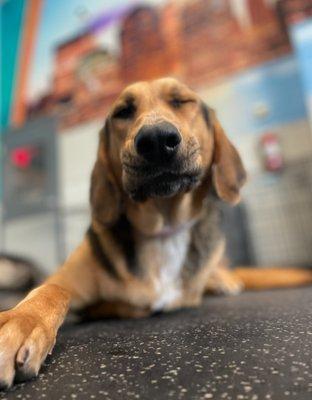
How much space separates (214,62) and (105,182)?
267 cm

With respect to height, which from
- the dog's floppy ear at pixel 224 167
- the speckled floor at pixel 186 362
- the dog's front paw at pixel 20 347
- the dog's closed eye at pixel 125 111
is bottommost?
the speckled floor at pixel 186 362

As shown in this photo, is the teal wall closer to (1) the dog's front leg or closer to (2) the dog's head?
(2) the dog's head

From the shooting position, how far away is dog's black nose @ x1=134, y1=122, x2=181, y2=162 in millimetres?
1011

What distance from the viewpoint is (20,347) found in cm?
64

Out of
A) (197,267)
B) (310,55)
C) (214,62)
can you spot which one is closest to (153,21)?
(214,62)

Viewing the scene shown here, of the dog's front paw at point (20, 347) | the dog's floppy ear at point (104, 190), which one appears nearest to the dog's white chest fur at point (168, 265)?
the dog's floppy ear at point (104, 190)

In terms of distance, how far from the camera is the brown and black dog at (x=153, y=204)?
1.11 m

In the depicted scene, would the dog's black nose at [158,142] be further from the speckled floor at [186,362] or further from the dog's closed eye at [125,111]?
the speckled floor at [186,362]

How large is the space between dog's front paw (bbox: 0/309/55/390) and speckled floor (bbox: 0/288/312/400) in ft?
0.08

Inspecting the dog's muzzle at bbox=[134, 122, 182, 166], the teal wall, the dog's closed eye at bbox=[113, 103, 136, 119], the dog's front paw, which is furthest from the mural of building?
the dog's front paw

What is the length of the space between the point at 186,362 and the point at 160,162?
573 millimetres

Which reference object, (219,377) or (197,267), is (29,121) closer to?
(197,267)

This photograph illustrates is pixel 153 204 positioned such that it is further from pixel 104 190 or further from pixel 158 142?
pixel 158 142

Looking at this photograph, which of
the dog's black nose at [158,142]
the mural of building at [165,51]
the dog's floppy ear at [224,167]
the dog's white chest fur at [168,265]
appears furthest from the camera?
the mural of building at [165,51]
